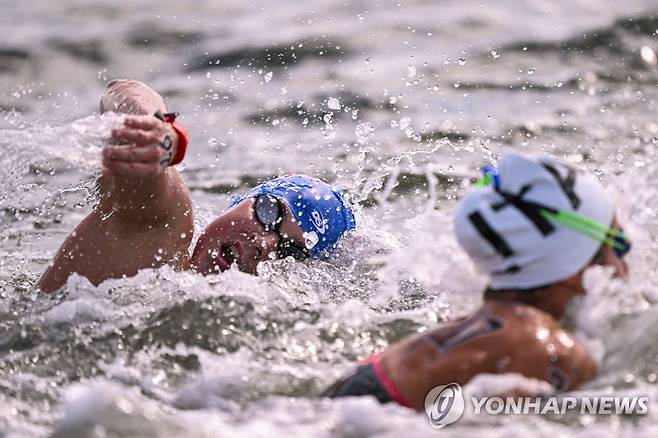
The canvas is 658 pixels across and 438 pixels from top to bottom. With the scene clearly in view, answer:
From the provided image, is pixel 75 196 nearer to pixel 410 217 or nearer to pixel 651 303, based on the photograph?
pixel 410 217

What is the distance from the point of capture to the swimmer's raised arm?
5.57 metres

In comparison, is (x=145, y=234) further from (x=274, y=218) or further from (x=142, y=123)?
(x=142, y=123)

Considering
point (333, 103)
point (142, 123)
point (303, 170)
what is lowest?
point (333, 103)

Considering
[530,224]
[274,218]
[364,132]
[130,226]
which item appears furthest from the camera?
[364,132]

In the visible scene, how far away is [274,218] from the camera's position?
5.95m

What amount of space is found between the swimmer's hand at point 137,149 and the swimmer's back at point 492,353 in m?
1.43

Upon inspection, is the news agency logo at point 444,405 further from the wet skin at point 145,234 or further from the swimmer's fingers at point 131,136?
the wet skin at point 145,234

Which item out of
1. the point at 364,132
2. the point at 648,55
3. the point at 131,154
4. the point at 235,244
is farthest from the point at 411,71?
the point at 131,154

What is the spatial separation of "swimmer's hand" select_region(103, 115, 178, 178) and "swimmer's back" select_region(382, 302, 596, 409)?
1.43 m

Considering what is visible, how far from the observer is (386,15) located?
12008mm

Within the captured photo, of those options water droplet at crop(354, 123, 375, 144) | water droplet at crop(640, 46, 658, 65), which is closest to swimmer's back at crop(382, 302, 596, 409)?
water droplet at crop(354, 123, 375, 144)

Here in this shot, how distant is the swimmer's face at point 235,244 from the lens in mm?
5730

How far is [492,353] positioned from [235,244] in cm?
227

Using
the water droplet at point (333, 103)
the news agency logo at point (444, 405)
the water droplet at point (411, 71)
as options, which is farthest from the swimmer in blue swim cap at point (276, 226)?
the water droplet at point (411, 71)
